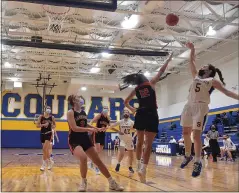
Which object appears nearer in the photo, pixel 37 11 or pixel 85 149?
pixel 85 149

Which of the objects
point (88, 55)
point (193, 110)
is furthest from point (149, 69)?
point (193, 110)

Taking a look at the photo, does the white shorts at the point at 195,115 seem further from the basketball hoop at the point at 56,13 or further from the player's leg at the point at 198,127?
the basketball hoop at the point at 56,13

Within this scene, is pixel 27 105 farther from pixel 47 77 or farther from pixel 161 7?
pixel 161 7

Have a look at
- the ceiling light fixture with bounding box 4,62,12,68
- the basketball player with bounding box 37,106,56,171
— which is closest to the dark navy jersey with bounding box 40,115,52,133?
the basketball player with bounding box 37,106,56,171

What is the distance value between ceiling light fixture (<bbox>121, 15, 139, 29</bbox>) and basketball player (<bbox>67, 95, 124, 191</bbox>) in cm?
860

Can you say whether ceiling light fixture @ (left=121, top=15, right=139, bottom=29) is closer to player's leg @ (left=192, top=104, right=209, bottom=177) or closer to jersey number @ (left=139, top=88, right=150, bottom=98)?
jersey number @ (left=139, top=88, right=150, bottom=98)

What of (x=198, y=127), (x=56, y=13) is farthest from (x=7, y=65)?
(x=198, y=127)

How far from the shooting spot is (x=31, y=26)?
14.6 meters

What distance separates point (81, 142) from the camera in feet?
16.0

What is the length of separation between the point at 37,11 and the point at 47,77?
40.8 feet

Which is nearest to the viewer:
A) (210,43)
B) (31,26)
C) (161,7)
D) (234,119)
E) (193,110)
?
(193,110)

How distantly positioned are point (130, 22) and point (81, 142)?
907cm

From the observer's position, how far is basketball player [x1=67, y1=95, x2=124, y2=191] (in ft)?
15.7

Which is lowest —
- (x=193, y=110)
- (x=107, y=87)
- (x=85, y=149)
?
(x=85, y=149)
